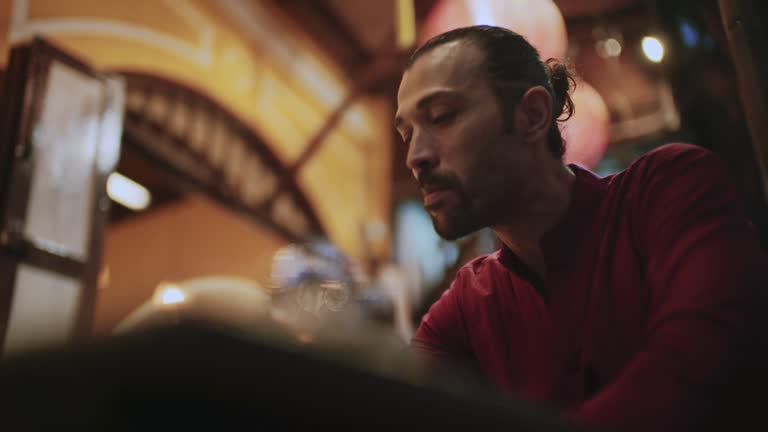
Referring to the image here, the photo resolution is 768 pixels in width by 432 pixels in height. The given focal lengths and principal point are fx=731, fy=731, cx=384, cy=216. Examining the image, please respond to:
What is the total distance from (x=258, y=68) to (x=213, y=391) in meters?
5.90

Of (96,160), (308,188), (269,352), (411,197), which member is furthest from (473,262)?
(411,197)

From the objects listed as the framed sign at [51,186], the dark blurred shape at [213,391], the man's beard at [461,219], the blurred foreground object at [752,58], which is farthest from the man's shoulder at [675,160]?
the framed sign at [51,186]

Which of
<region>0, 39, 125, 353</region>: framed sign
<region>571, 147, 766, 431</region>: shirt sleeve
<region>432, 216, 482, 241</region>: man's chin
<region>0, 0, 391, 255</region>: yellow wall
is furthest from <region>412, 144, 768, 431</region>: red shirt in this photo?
<region>0, 0, 391, 255</region>: yellow wall

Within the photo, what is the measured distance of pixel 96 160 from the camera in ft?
11.8

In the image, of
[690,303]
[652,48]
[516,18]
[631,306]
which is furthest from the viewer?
[652,48]

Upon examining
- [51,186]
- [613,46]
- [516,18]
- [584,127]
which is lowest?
[584,127]

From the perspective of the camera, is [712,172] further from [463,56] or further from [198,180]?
[198,180]

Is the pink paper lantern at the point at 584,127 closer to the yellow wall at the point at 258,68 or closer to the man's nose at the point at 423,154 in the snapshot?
the man's nose at the point at 423,154

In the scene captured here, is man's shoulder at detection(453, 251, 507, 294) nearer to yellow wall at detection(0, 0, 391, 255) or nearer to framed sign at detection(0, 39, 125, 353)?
framed sign at detection(0, 39, 125, 353)

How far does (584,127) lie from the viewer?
2.03 m

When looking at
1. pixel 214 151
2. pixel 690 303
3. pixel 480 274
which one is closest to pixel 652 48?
pixel 480 274

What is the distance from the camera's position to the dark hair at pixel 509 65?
1286mm

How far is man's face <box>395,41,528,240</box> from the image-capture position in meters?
1.22

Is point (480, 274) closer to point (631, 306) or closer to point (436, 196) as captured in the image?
point (436, 196)
